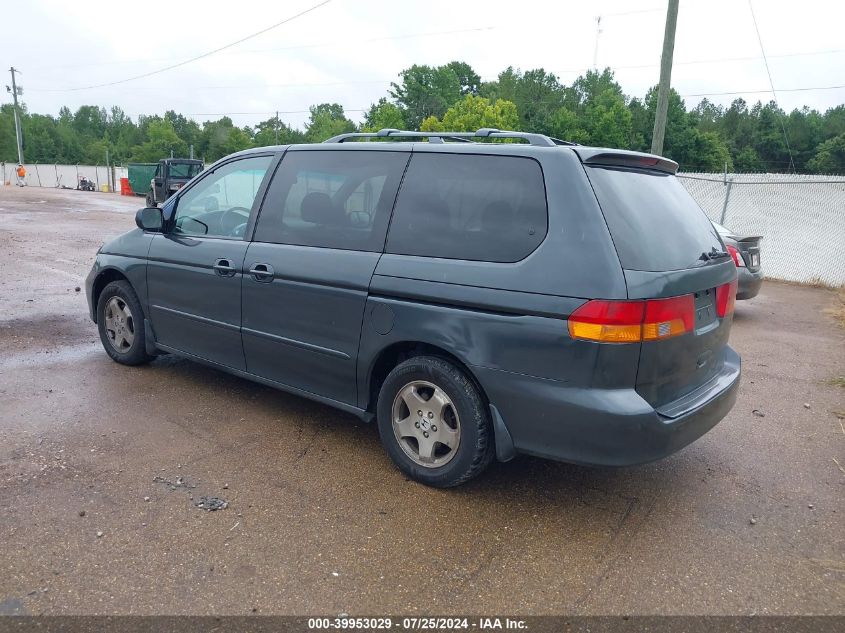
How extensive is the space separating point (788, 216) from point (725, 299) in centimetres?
1076

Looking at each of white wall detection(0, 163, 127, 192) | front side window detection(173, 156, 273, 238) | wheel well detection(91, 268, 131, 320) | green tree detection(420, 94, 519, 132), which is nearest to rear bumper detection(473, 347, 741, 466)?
front side window detection(173, 156, 273, 238)

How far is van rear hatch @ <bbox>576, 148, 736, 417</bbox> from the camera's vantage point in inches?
114

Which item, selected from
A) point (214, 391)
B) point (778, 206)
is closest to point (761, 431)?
point (214, 391)

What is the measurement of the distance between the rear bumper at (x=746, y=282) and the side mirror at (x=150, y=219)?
677 cm

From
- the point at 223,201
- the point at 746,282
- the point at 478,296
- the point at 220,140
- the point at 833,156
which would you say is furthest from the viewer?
the point at 220,140

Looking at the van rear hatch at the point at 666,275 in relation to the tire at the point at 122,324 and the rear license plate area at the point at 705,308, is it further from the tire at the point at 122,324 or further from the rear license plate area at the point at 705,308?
the tire at the point at 122,324

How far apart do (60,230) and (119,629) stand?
16.2 metres

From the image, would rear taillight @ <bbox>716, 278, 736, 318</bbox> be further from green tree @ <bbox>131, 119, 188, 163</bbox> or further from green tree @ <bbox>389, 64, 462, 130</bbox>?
green tree @ <bbox>131, 119, 188, 163</bbox>

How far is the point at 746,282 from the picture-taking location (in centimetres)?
818

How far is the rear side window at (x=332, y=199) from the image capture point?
3.64 metres

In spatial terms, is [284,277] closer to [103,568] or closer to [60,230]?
[103,568]

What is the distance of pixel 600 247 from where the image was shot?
9.38 ft

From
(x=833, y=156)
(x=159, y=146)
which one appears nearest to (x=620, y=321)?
(x=159, y=146)

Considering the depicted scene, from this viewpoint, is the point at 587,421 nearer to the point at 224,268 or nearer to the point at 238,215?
the point at 224,268
